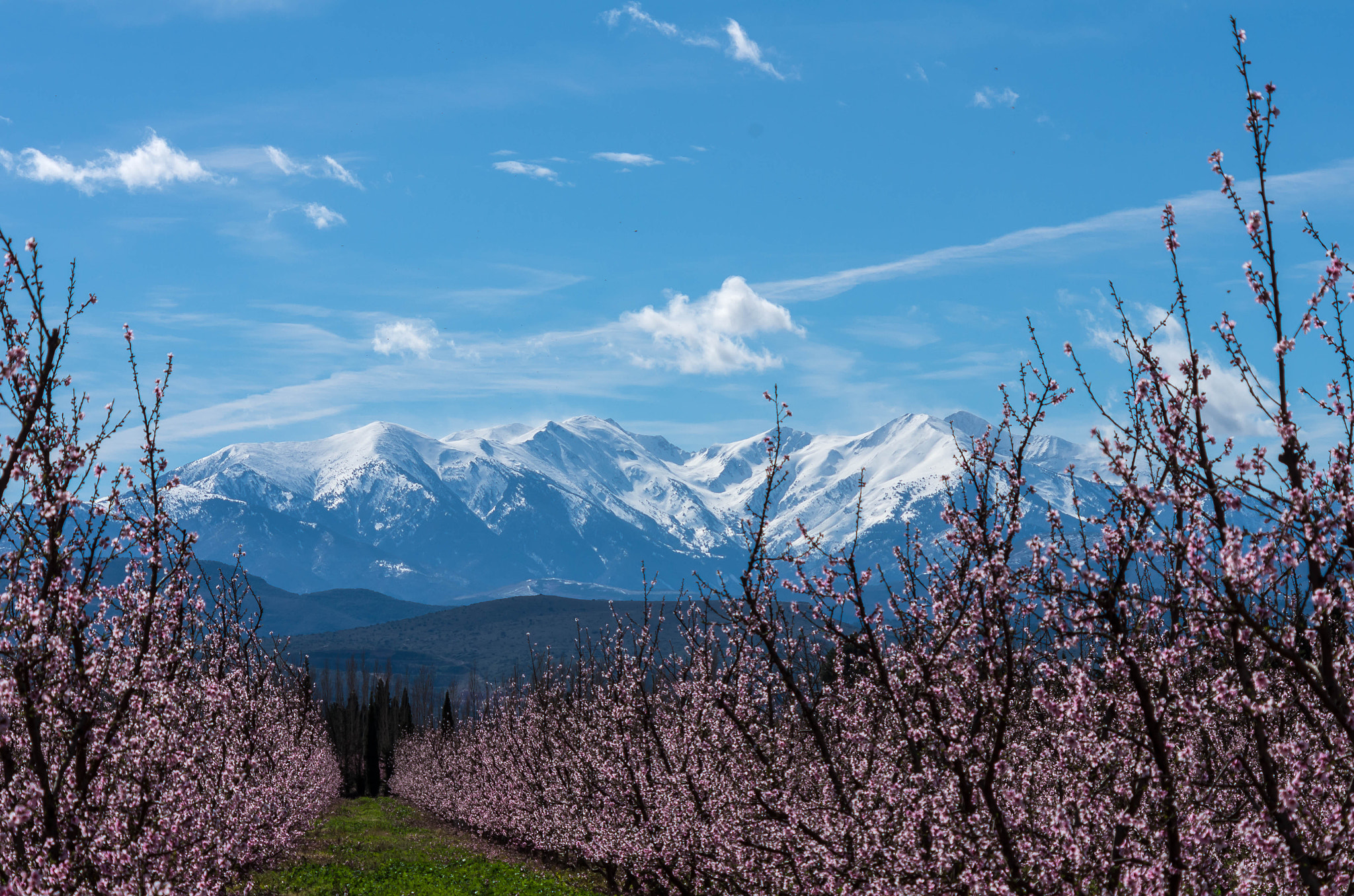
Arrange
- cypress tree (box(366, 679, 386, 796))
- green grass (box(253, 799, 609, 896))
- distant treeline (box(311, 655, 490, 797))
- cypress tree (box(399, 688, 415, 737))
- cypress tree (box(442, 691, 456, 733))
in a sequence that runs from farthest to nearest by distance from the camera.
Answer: cypress tree (box(399, 688, 415, 737))
distant treeline (box(311, 655, 490, 797))
cypress tree (box(366, 679, 386, 796))
cypress tree (box(442, 691, 456, 733))
green grass (box(253, 799, 609, 896))

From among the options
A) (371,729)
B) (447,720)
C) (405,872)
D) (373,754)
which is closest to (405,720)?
(373,754)

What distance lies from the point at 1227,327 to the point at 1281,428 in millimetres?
1191

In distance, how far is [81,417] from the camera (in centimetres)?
898

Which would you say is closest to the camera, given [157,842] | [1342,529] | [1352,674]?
[1342,529]

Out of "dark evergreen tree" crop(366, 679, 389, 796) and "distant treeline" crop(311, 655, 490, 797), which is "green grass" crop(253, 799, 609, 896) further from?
"dark evergreen tree" crop(366, 679, 389, 796)

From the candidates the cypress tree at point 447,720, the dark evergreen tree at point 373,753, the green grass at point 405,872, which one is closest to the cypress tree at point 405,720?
the dark evergreen tree at point 373,753

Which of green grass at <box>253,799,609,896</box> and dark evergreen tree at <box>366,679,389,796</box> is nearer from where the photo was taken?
green grass at <box>253,799,609,896</box>

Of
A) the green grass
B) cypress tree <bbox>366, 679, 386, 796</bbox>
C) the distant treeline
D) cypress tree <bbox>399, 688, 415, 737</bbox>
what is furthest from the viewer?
cypress tree <bbox>399, 688, 415, 737</bbox>

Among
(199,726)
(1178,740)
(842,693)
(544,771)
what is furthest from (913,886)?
(544,771)

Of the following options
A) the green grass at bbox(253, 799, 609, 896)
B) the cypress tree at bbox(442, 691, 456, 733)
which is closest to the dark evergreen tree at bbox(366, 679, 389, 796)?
the cypress tree at bbox(442, 691, 456, 733)

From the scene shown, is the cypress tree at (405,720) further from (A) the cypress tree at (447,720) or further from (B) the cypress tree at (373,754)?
(A) the cypress tree at (447,720)

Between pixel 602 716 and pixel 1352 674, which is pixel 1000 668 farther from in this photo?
pixel 602 716

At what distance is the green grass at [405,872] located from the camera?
26672mm

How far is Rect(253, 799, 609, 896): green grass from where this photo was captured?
26.7m
